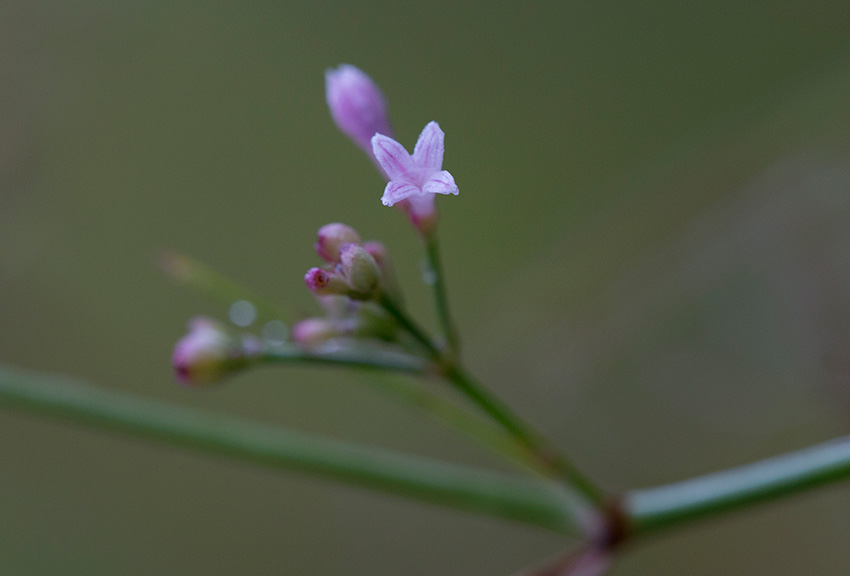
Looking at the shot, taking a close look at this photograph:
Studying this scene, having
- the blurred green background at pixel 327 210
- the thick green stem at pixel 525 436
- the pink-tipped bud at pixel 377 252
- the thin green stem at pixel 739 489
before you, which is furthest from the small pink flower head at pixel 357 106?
the blurred green background at pixel 327 210

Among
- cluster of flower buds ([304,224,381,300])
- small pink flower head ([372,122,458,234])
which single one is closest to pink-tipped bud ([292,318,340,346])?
cluster of flower buds ([304,224,381,300])

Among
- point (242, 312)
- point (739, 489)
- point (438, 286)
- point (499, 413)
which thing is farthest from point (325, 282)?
point (739, 489)

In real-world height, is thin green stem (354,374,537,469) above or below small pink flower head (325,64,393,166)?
below

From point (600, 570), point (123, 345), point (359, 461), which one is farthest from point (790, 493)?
point (123, 345)

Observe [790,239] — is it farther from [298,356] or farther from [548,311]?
[298,356]

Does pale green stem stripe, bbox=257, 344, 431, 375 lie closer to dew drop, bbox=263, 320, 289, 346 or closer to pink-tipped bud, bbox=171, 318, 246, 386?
pink-tipped bud, bbox=171, 318, 246, 386

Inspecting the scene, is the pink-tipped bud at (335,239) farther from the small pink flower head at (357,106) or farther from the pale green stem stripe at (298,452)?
the pale green stem stripe at (298,452)

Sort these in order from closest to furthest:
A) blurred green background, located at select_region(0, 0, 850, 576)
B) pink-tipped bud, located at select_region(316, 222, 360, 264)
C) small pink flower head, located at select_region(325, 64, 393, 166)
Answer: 1. pink-tipped bud, located at select_region(316, 222, 360, 264)
2. small pink flower head, located at select_region(325, 64, 393, 166)
3. blurred green background, located at select_region(0, 0, 850, 576)
